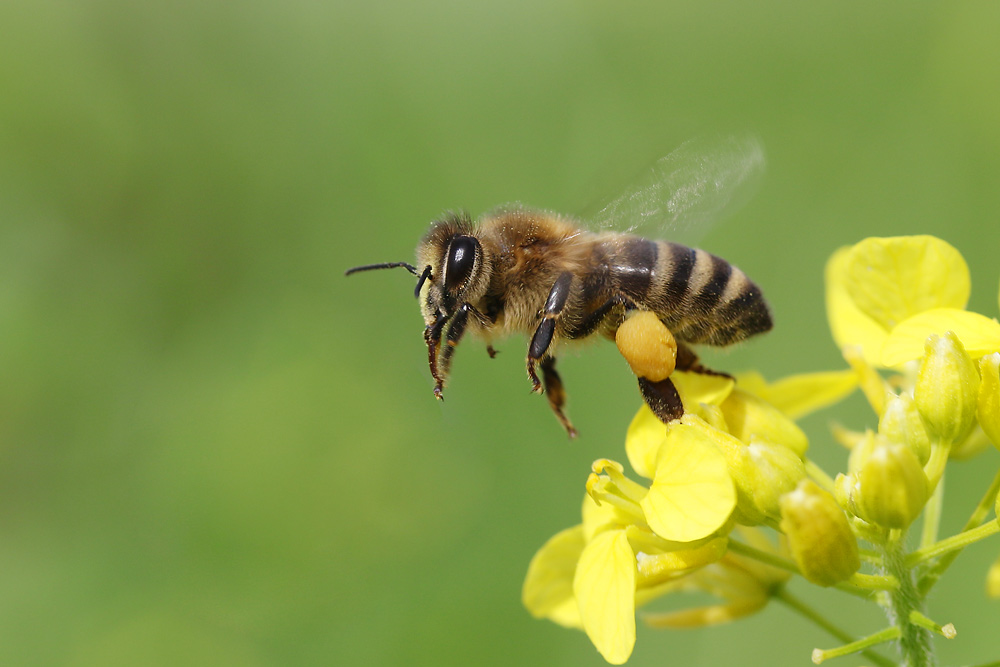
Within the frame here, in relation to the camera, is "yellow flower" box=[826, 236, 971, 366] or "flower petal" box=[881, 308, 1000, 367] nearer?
"flower petal" box=[881, 308, 1000, 367]

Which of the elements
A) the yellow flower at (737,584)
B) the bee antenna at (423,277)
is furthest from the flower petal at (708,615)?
the bee antenna at (423,277)

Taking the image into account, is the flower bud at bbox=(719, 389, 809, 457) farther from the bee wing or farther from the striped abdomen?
the bee wing

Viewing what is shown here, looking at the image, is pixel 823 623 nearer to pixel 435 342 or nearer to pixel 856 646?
pixel 856 646

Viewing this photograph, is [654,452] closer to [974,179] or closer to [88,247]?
[974,179]

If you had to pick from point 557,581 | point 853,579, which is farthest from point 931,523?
point 557,581

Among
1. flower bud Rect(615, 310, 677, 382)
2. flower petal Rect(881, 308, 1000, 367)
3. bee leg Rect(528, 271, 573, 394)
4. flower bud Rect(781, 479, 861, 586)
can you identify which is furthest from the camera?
bee leg Rect(528, 271, 573, 394)

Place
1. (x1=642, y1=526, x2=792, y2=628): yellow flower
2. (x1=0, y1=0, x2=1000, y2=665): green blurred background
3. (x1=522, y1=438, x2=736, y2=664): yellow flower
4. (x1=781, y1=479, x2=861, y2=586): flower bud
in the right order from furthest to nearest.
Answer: (x1=0, y1=0, x2=1000, y2=665): green blurred background → (x1=642, y1=526, x2=792, y2=628): yellow flower → (x1=522, y1=438, x2=736, y2=664): yellow flower → (x1=781, y1=479, x2=861, y2=586): flower bud

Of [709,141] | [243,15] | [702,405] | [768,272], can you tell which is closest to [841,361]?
[768,272]

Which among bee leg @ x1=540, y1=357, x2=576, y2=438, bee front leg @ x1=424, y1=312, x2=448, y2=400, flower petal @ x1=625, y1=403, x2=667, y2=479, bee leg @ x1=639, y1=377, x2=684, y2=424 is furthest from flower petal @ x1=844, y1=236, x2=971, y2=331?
bee front leg @ x1=424, y1=312, x2=448, y2=400

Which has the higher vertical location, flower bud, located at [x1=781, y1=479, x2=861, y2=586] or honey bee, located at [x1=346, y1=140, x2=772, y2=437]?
honey bee, located at [x1=346, y1=140, x2=772, y2=437]
